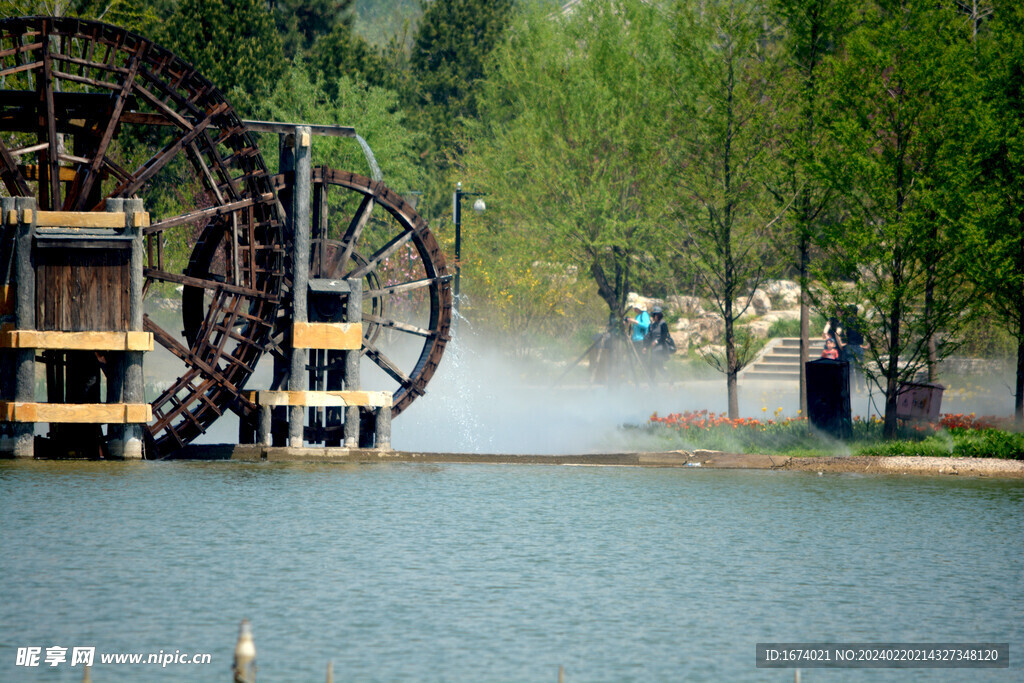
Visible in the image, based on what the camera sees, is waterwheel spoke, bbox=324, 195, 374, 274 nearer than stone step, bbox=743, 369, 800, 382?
Yes

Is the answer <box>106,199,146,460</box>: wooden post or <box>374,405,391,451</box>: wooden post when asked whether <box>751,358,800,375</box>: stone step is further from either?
<box>106,199,146,460</box>: wooden post

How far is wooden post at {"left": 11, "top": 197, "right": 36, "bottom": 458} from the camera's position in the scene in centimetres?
1878

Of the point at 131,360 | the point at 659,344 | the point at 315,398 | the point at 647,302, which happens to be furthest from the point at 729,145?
the point at 647,302

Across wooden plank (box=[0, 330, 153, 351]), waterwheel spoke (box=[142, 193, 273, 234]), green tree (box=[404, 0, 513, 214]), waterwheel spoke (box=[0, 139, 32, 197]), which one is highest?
green tree (box=[404, 0, 513, 214])

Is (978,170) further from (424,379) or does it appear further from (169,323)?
(169,323)

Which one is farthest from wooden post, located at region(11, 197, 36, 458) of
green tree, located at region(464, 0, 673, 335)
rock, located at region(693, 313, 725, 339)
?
rock, located at region(693, 313, 725, 339)

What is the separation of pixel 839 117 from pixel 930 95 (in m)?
1.40

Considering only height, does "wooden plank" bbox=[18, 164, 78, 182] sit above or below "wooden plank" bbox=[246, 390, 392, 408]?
above

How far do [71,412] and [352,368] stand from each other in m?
4.39

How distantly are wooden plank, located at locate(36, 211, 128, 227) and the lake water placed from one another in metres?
3.35

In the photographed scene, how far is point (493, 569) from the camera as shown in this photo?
13.8 metres

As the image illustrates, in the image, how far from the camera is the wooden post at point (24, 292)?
1878cm

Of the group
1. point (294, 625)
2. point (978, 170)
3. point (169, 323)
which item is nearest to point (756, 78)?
point (978, 170)

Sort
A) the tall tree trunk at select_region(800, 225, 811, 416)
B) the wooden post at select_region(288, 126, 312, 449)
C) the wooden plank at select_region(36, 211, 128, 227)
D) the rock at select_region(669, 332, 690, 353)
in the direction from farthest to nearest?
1. the rock at select_region(669, 332, 690, 353)
2. the tall tree trunk at select_region(800, 225, 811, 416)
3. the wooden post at select_region(288, 126, 312, 449)
4. the wooden plank at select_region(36, 211, 128, 227)
